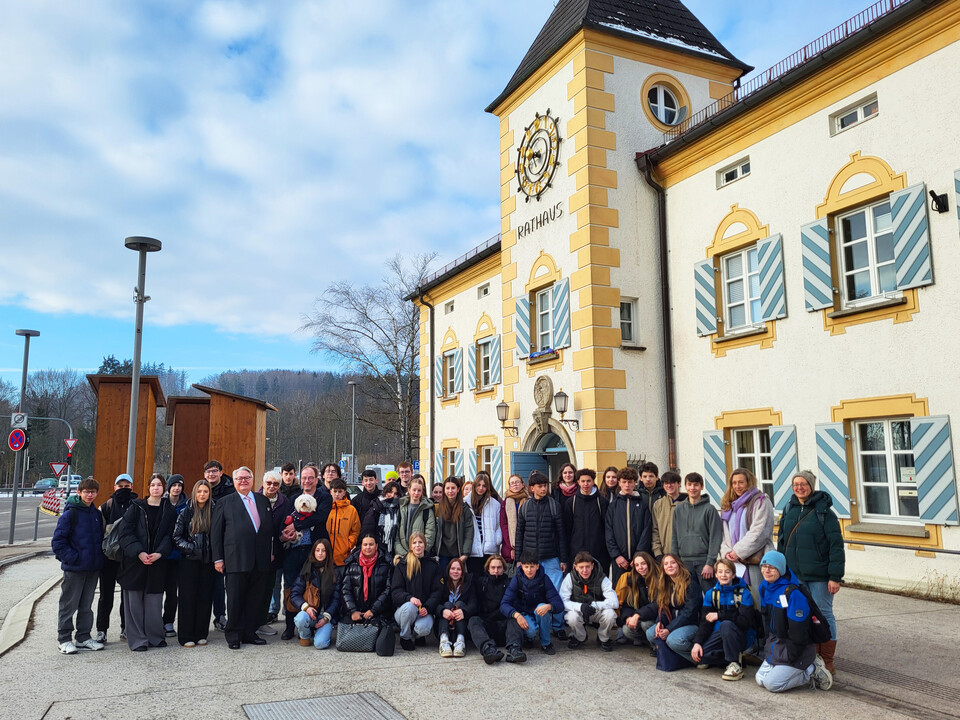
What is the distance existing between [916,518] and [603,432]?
5687mm

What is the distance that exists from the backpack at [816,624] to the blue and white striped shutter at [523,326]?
11.5 m

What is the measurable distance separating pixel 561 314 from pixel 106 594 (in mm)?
10595

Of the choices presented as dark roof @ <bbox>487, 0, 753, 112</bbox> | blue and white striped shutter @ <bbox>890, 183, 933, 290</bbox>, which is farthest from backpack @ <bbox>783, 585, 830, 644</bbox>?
dark roof @ <bbox>487, 0, 753, 112</bbox>

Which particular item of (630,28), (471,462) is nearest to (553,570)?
(630,28)

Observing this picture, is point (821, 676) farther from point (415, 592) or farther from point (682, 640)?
point (415, 592)

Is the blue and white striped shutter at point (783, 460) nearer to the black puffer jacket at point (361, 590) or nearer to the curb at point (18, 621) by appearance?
the black puffer jacket at point (361, 590)

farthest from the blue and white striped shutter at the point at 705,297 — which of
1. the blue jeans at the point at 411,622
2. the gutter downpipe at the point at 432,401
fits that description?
the gutter downpipe at the point at 432,401

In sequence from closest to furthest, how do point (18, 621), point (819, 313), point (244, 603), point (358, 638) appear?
1. point (358, 638)
2. point (244, 603)
3. point (18, 621)
4. point (819, 313)

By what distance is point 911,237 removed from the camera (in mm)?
10641

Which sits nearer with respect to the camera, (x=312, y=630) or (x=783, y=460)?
(x=312, y=630)

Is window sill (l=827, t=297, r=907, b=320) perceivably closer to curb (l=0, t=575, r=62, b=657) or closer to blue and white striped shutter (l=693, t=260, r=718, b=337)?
blue and white striped shutter (l=693, t=260, r=718, b=337)

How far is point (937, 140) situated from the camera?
10469 mm

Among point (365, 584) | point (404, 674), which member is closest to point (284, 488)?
point (365, 584)

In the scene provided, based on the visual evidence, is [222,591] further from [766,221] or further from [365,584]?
[766,221]
